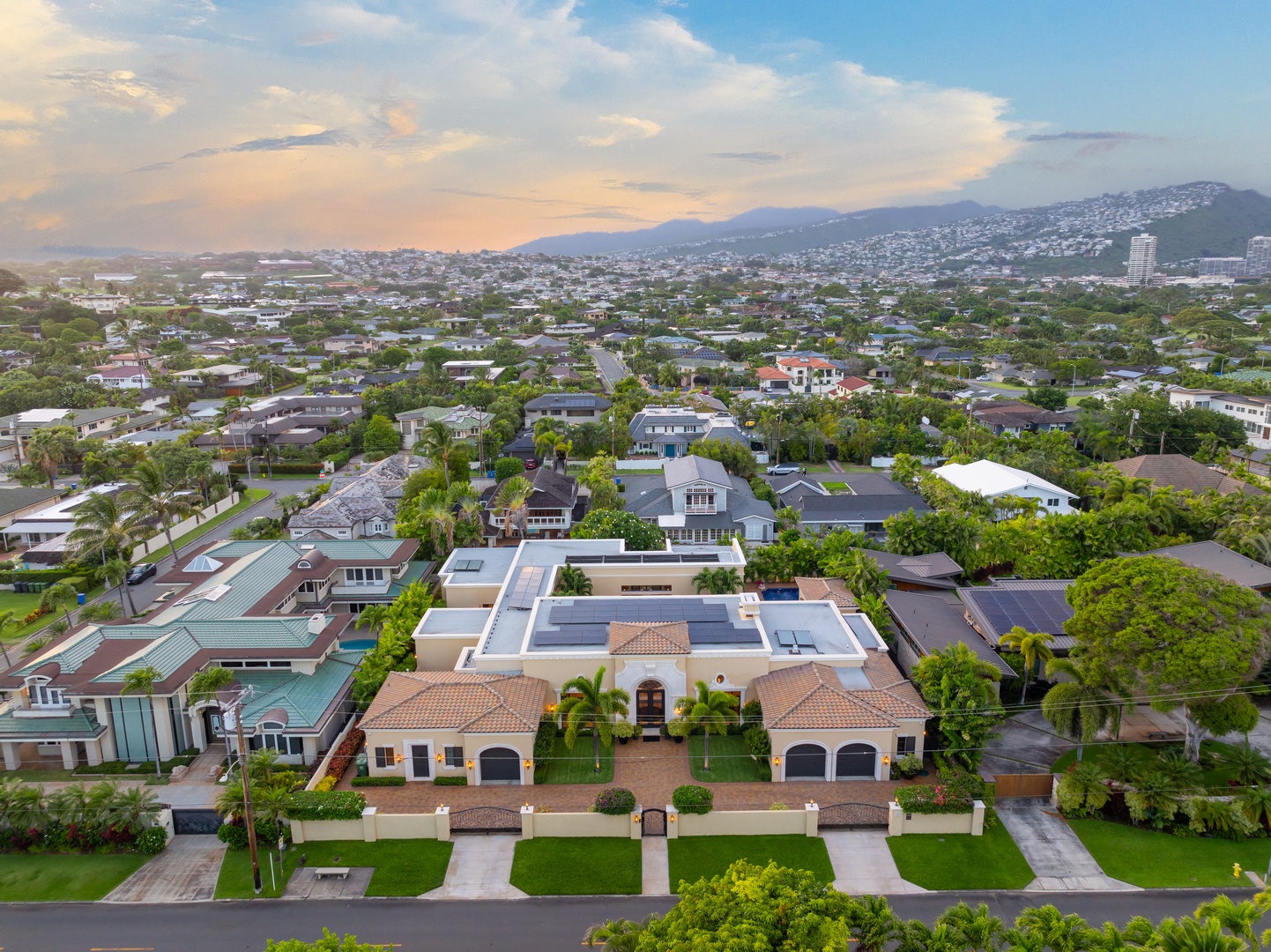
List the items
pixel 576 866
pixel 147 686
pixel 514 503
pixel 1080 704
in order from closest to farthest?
pixel 576 866 < pixel 1080 704 < pixel 147 686 < pixel 514 503

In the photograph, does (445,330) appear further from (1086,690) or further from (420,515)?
(1086,690)

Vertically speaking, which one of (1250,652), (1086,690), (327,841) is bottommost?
(327,841)

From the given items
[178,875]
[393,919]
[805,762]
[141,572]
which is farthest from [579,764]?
[141,572]

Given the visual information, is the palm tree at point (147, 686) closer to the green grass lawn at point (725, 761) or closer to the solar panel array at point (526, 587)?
the solar panel array at point (526, 587)

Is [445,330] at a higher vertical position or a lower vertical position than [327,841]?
higher

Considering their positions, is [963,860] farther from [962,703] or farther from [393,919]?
[393,919]

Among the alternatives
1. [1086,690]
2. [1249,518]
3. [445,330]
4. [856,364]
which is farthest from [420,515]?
[445,330]
